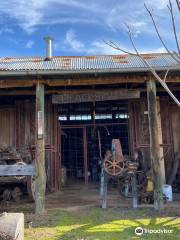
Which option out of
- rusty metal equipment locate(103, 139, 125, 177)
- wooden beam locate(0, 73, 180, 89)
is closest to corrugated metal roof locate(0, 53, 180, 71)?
wooden beam locate(0, 73, 180, 89)

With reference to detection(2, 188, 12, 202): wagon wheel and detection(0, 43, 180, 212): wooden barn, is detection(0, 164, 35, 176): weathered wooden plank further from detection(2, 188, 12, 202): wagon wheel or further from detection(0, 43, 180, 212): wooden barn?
detection(0, 43, 180, 212): wooden barn

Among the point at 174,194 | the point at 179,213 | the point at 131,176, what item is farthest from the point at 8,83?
the point at 174,194

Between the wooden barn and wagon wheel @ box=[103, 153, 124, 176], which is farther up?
the wooden barn

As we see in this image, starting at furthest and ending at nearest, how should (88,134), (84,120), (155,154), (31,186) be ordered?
1. (88,134)
2. (84,120)
3. (31,186)
4. (155,154)

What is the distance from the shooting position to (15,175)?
324 inches

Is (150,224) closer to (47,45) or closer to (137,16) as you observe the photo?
(137,16)

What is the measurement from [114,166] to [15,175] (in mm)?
2569

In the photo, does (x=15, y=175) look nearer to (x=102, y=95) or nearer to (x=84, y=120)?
(x=102, y=95)

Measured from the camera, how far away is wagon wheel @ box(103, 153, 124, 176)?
8609 millimetres

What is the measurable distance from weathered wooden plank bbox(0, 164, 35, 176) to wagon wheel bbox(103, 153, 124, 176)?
6.37 ft

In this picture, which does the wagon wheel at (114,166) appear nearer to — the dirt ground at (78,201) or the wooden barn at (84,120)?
the dirt ground at (78,201)

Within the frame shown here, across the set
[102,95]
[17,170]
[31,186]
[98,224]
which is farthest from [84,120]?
[98,224]

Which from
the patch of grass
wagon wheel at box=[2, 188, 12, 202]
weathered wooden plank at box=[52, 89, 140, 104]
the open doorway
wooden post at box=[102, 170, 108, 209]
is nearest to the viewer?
the patch of grass

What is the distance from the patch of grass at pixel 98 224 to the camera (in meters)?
6.05
